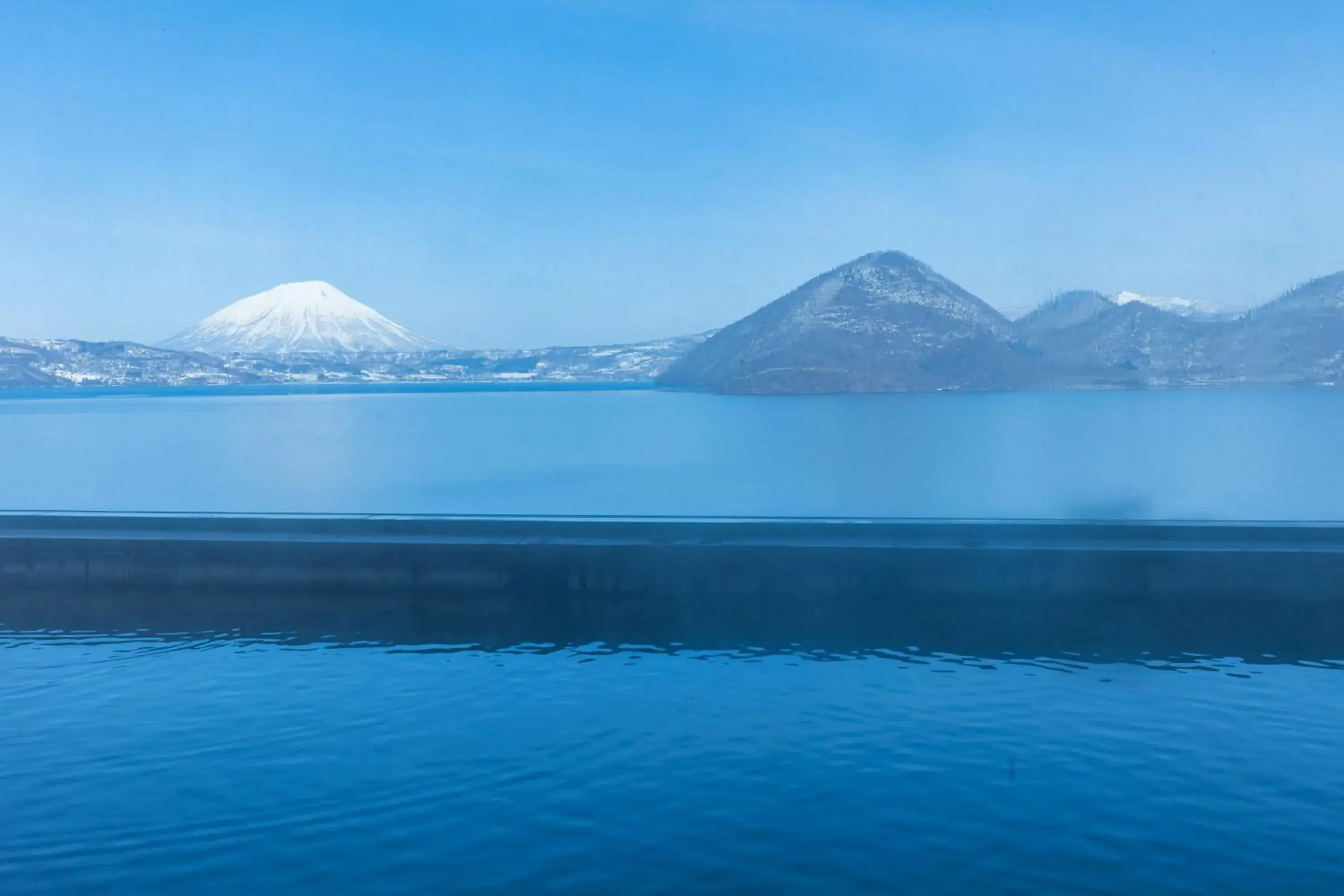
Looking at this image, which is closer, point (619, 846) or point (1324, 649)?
point (619, 846)

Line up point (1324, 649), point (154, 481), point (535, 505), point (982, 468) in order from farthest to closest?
point (982, 468) → point (154, 481) → point (535, 505) → point (1324, 649)

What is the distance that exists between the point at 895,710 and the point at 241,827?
6.68 m

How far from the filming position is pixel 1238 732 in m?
11.6

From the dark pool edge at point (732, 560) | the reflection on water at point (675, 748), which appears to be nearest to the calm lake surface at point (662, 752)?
the reflection on water at point (675, 748)

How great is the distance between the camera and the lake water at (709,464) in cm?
3878

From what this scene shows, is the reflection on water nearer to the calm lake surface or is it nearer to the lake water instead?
the calm lake surface

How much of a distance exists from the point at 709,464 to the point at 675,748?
45.0 metres

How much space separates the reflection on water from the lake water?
1882 centimetres

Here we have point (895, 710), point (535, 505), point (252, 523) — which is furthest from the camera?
point (535, 505)

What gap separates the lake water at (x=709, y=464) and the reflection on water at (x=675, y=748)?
1882 cm

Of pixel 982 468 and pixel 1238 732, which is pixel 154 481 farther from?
pixel 1238 732

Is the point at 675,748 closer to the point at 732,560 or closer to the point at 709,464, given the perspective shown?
the point at 732,560

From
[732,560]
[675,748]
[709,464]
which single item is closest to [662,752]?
[675,748]

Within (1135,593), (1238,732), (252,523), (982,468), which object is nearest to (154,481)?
(252,523)
